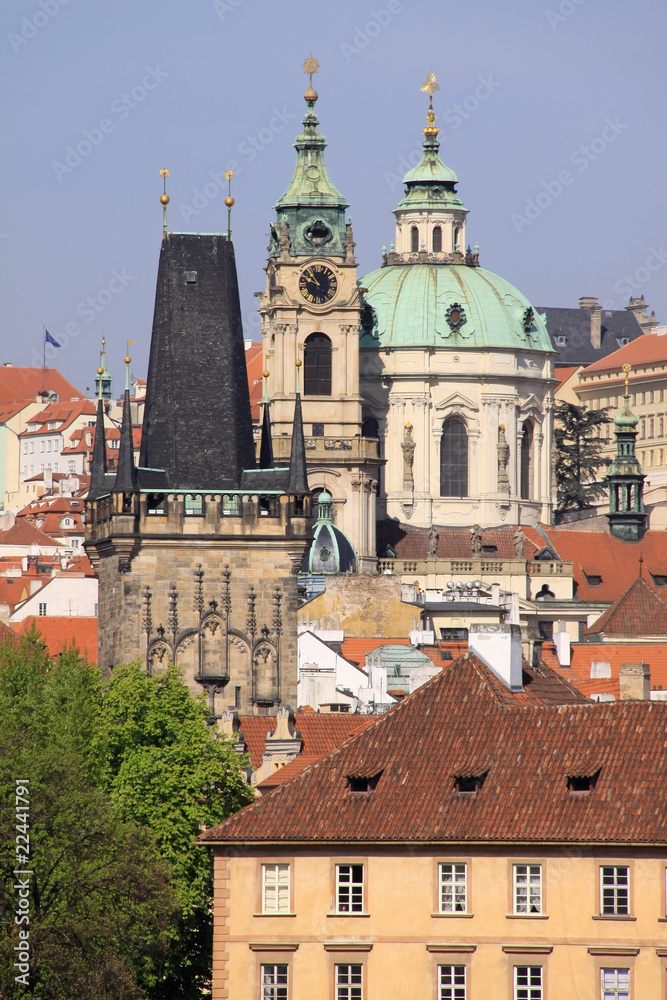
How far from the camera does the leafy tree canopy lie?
63969 mm

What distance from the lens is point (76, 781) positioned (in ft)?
221

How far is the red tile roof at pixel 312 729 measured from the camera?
82438 millimetres

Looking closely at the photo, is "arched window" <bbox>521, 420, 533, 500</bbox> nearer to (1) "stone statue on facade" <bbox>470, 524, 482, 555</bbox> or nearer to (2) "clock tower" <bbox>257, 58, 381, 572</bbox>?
(1) "stone statue on facade" <bbox>470, 524, 482, 555</bbox>

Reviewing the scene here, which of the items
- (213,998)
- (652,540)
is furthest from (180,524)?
(652,540)

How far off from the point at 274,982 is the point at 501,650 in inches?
447

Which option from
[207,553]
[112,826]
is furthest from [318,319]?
[112,826]

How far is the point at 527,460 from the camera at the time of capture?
17425 cm

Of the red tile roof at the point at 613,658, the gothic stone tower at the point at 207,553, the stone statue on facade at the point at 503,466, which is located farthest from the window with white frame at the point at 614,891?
the stone statue on facade at the point at 503,466

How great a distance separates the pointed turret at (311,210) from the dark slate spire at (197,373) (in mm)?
70363

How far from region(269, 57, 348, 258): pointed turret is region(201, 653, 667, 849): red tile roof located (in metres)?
100

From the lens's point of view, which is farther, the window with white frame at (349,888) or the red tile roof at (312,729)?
the red tile roof at (312,729)

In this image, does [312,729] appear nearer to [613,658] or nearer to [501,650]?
[501,650]

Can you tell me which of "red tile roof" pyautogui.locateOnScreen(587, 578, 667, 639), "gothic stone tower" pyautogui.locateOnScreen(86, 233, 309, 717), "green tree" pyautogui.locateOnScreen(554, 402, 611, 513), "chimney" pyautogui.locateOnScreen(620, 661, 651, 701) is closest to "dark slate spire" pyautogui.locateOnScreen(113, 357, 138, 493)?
"gothic stone tower" pyautogui.locateOnScreen(86, 233, 309, 717)

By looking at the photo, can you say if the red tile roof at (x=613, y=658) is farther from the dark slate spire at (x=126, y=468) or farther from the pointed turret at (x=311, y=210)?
the pointed turret at (x=311, y=210)
